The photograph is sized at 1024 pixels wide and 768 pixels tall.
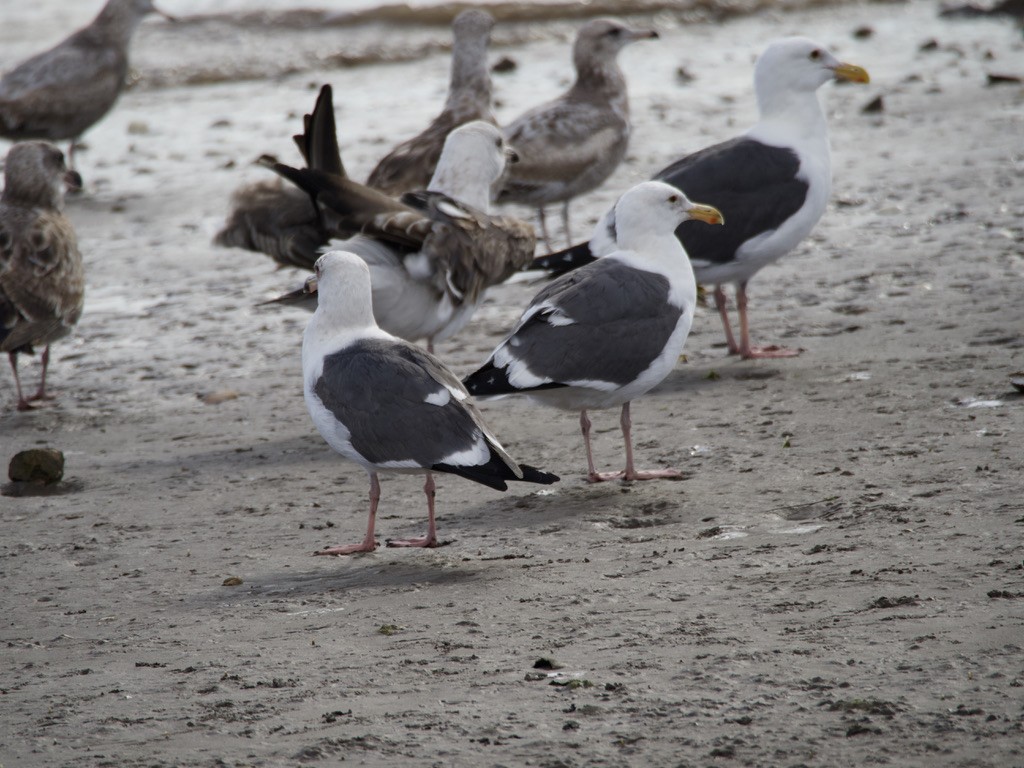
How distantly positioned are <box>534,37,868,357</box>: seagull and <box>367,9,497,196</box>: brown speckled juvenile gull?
1564 millimetres

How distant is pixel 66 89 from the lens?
13.6 meters

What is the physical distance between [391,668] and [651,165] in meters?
8.45

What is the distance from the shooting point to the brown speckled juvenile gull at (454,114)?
9.12 metres

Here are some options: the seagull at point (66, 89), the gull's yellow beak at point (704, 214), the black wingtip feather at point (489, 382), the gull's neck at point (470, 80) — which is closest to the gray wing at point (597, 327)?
the black wingtip feather at point (489, 382)

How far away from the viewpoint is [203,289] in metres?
9.77

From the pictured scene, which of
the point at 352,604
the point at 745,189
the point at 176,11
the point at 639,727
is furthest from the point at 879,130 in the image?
the point at 176,11

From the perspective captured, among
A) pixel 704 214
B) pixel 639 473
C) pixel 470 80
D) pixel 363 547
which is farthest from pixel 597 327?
pixel 470 80

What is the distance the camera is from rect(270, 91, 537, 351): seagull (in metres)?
7.12

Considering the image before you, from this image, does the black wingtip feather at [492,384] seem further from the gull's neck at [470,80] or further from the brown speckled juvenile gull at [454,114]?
the gull's neck at [470,80]

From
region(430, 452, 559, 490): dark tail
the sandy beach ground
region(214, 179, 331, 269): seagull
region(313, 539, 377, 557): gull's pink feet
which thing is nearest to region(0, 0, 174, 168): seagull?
the sandy beach ground

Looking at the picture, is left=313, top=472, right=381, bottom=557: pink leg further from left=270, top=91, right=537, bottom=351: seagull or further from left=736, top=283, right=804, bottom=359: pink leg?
left=736, top=283, right=804, bottom=359: pink leg

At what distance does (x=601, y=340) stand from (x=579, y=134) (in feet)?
15.2

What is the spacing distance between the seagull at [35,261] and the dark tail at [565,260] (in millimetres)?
2641

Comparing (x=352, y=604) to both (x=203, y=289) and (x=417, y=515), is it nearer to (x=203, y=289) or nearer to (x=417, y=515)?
(x=417, y=515)
